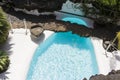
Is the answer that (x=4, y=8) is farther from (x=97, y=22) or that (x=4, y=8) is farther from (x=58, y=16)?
(x=97, y=22)

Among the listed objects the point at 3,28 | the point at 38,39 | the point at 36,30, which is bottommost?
the point at 38,39

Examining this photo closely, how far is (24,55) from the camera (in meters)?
18.8

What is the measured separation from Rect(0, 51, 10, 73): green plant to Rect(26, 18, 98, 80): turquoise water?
1333 millimetres

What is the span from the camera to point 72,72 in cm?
1811

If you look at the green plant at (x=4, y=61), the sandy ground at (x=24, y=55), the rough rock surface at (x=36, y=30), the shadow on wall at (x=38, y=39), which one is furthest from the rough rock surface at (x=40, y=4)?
the green plant at (x=4, y=61)

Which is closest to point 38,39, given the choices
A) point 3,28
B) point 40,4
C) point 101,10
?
point 3,28

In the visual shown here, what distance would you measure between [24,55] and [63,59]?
91.0 inches

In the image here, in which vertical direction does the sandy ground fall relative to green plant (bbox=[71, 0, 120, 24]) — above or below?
below

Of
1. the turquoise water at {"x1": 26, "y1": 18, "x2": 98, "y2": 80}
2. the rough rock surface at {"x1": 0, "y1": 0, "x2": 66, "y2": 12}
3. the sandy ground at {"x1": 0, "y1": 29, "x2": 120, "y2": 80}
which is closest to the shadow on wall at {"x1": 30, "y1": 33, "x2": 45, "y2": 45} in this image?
the sandy ground at {"x1": 0, "y1": 29, "x2": 120, "y2": 80}

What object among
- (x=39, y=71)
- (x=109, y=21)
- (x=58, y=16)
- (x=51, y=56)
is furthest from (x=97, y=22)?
(x=39, y=71)

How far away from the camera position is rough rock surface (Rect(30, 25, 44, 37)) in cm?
1955

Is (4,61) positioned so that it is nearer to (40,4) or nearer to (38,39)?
(38,39)

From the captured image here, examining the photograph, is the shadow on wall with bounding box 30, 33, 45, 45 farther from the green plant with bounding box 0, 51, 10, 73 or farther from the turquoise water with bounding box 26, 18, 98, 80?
the green plant with bounding box 0, 51, 10, 73

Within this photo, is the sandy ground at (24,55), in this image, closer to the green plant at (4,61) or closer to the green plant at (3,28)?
the green plant at (4,61)
